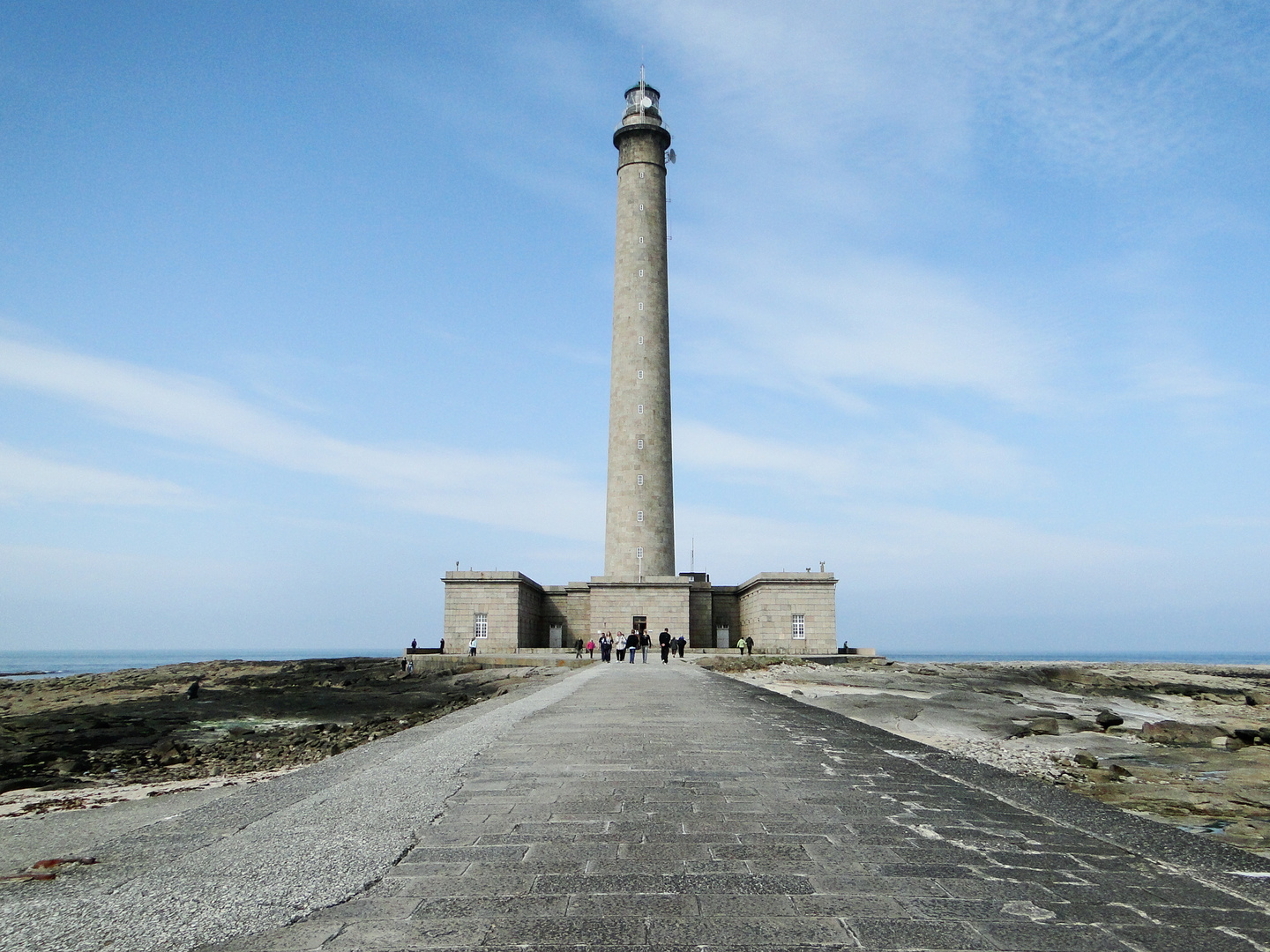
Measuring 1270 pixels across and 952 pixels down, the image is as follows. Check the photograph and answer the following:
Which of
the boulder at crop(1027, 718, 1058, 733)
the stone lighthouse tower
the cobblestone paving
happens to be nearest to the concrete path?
the cobblestone paving

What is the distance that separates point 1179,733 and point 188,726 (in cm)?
2410

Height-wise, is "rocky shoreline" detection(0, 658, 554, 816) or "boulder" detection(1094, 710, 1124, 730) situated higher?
"boulder" detection(1094, 710, 1124, 730)

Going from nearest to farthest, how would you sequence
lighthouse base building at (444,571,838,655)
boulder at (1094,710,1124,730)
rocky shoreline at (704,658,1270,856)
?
rocky shoreline at (704,658,1270,856), boulder at (1094,710,1124,730), lighthouse base building at (444,571,838,655)

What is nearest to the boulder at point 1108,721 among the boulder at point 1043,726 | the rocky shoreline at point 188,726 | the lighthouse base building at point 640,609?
the boulder at point 1043,726

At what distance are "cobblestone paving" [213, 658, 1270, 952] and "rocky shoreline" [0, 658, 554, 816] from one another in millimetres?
9638

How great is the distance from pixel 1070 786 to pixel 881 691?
1290 centimetres

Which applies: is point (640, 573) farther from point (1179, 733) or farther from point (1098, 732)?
point (1179, 733)

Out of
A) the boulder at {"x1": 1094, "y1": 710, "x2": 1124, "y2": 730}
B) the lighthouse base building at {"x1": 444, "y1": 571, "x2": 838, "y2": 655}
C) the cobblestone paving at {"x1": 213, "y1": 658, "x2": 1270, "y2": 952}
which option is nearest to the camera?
the cobblestone paving at {"x1": 213, "y1": 658, "x2": 1270, "y2": 952}

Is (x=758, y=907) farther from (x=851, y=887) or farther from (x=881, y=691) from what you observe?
(x=881, y=691)

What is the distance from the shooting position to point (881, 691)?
2291 cm

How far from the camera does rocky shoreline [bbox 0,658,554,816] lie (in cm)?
1440

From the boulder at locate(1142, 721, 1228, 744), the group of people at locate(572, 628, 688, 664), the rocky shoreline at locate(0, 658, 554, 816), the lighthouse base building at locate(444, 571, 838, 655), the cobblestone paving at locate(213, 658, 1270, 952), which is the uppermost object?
the lighthouse base building at locate(444, 571, 838, 655)

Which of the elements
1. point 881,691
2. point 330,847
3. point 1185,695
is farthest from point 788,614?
point 330,847

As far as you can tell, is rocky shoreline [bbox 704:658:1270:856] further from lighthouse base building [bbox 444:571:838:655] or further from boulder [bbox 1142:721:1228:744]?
lighthouse base building [bbox 444:571:838:655]
